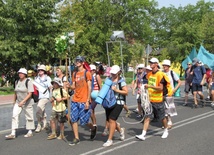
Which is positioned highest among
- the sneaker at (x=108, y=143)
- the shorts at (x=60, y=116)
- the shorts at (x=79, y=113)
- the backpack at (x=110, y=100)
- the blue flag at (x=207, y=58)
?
the blue flag at (x=207, y=58)

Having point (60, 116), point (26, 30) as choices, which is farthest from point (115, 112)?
point (26, 30)

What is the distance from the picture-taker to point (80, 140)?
7766 mm

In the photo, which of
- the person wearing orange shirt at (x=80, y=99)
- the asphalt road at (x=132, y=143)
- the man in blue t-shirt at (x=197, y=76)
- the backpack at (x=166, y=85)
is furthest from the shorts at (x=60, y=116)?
the man in blue t-shirt at (x=197, y=76)

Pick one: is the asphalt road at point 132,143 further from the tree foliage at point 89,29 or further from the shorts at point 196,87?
the tree foliage at point 89,29

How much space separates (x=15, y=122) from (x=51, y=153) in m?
1.76

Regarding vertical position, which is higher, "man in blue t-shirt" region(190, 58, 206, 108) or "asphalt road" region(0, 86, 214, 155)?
"man in blue t-shirt" region(190, 58, 206, 108)

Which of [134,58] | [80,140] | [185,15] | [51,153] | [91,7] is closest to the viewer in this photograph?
[51,153]

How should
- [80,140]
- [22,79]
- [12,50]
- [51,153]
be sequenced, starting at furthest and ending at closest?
[12,50] < [22,79] < [80,140] < [51,153]

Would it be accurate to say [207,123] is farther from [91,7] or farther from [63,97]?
[91,7]

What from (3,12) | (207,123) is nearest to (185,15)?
(3,12)

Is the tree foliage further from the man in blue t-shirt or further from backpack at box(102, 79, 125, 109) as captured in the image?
backpack at box(102, 79, 125, 109)

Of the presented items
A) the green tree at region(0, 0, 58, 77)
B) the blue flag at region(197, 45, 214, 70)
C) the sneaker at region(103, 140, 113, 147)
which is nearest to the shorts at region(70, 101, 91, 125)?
the sneaker at region(103, 140, 113, 147)


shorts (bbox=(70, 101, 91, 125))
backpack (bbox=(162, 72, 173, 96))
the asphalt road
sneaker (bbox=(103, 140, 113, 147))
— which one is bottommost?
the asphalt road

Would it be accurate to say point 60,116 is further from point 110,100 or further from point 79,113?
point 110,100
